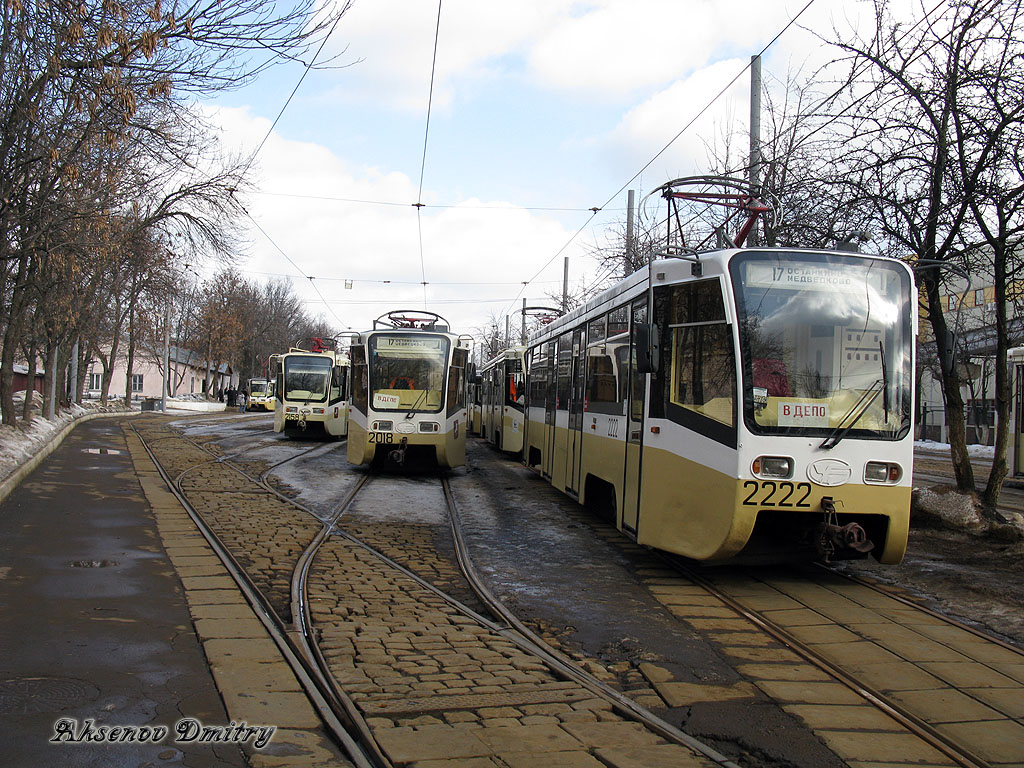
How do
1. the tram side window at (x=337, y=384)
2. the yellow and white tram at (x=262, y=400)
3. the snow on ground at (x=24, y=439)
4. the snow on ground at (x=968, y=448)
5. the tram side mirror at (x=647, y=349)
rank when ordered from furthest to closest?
the yellow and white tram at (x=262, y=400) < the snow on ground at (x=968, y=448) < the tram side window at (x=337, y=384) < the snow on ground at (x=24, y=439) < the tram side mirror at (x=647, y=349)

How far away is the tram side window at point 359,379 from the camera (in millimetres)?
16453

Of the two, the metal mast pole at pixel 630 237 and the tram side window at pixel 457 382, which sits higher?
the metal mast pole at pixel 630 237

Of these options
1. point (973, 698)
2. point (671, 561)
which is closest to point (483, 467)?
point (671, 561)

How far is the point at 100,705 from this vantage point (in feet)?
14.3

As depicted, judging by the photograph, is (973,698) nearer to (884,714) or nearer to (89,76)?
(884,714)

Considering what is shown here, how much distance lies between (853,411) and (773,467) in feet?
2.97

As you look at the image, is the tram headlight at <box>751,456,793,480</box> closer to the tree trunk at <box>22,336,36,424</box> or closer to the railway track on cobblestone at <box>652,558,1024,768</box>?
the railway track on cobblestone at <box>652,558,1024,768</box>

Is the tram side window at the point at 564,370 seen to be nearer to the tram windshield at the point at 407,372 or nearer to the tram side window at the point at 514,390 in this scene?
the tram windshield at the point at 407,372

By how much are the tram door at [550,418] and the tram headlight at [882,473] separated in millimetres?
7120

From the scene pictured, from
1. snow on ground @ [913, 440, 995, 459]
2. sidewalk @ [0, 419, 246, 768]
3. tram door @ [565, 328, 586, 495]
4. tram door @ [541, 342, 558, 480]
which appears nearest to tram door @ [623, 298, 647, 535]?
tram door @ [565, 328, 586, 495]

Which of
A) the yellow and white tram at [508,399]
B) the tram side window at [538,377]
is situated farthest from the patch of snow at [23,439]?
the yellow and white tram at [508,399]

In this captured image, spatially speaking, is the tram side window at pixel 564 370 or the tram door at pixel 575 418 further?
the tram side window at pixel 564 370

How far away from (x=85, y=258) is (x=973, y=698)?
17.3 m

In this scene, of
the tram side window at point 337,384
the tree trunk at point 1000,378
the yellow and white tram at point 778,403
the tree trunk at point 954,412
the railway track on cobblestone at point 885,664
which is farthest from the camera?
the tram side window at point 337,384
